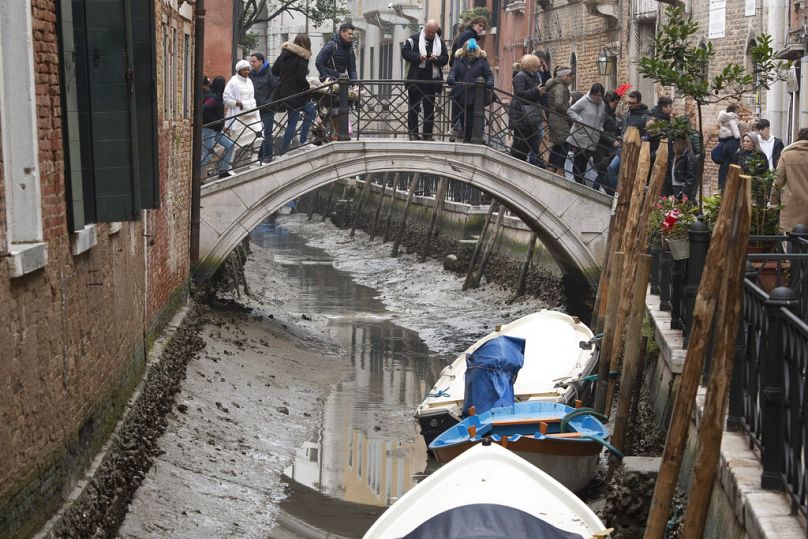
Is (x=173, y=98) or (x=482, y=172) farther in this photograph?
(x=482, y=172)

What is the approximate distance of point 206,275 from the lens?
17.6 m

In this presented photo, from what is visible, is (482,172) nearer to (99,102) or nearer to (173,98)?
(173,98)

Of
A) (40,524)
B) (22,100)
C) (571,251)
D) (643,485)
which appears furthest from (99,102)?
(571,251)

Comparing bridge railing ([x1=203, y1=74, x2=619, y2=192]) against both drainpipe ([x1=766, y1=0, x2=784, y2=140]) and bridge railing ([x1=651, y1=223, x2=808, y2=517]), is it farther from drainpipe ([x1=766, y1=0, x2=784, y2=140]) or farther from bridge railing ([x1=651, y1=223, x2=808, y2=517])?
bridge railing ([x1=651, y1=223, x2=808, y2=517])

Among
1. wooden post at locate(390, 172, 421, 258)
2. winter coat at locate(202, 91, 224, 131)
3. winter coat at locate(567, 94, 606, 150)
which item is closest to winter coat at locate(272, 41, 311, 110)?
winter coat at locate(202, 91, 224, 131)

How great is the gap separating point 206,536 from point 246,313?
31.6 ft

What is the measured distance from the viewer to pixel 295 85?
59.3 feet

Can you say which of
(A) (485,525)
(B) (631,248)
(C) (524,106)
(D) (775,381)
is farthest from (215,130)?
(D) (775,381)

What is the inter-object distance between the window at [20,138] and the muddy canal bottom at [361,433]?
391cm

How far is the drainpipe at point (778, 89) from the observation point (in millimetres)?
18422

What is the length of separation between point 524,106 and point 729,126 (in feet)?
10.4

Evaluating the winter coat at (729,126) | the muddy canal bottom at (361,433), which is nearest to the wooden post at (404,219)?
the muddy canal bottom at (361,433)

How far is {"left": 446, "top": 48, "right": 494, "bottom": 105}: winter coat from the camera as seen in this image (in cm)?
1769

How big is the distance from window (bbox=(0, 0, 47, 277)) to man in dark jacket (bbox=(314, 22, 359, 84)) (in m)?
11.0
